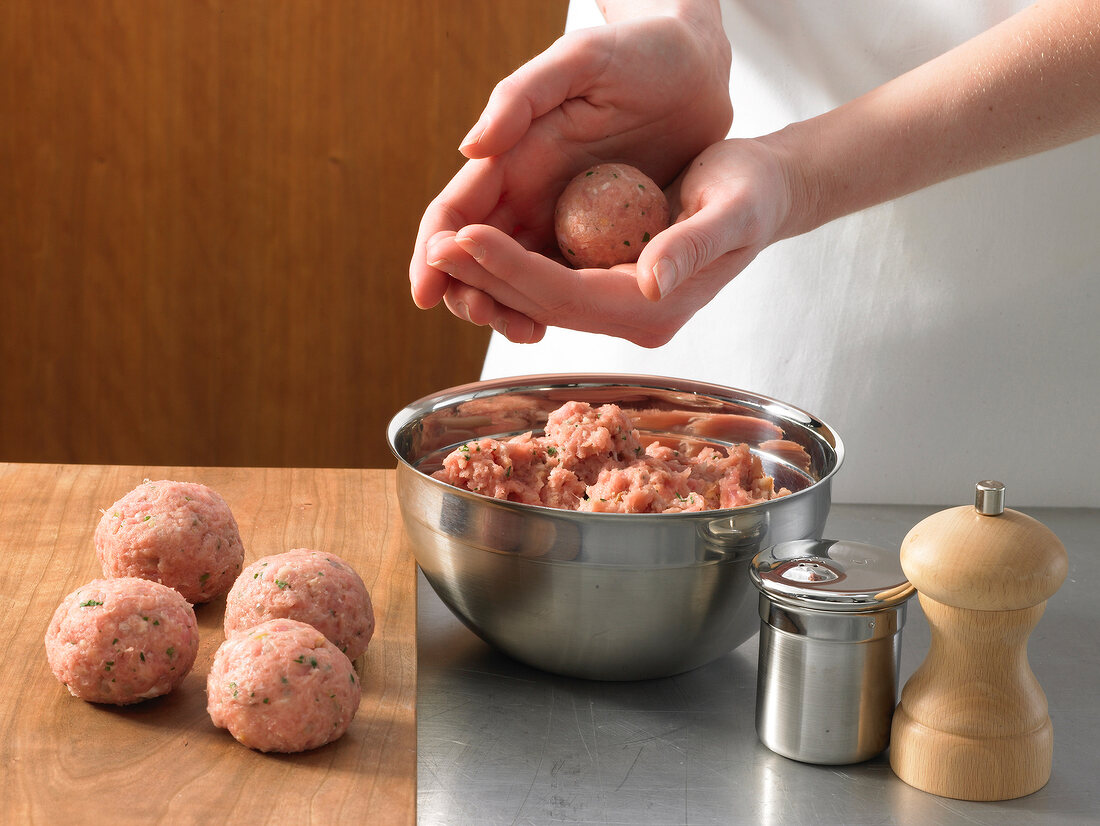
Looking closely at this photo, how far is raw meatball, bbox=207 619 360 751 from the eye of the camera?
81 centimetres

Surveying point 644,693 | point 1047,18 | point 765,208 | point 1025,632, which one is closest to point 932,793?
point 1025,632

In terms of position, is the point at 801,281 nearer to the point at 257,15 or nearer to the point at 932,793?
the point at 932,793

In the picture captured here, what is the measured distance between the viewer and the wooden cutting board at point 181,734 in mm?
764

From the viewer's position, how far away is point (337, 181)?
286 cm

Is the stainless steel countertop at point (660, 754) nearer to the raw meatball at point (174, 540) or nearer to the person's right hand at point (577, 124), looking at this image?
the raw meatball at point (174, 540)

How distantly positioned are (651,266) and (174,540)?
51 cm

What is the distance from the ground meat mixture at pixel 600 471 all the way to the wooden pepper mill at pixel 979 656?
9.1 inches

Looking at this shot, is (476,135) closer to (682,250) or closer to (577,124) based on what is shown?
(577,124)

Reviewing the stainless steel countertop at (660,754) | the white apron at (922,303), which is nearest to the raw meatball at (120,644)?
the stainless steel countertop at (660,754)

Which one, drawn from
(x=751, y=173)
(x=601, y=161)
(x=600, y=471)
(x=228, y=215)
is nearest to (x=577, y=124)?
(x=601, y=161)

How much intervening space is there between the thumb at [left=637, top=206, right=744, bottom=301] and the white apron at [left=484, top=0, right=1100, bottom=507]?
1.58ft

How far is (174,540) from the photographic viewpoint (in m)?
1.03

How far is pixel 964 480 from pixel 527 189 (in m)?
0.71

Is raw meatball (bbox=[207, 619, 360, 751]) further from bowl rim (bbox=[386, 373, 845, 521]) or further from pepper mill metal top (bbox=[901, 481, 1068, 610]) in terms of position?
pepper mill metal top (bbox=[901, 481, 1068, 610])
